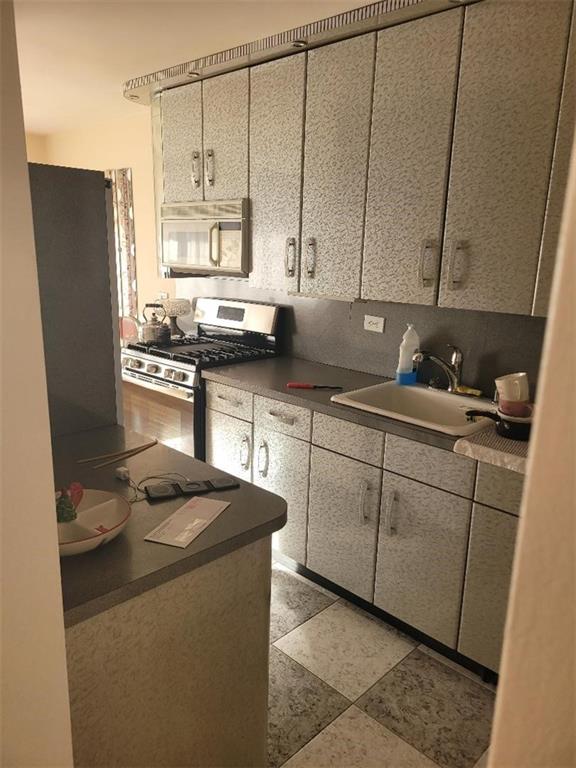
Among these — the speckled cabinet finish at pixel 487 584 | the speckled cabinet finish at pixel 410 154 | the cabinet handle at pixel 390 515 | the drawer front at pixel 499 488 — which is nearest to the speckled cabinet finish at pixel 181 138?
the speckled cabinet finish at pixel 410 154

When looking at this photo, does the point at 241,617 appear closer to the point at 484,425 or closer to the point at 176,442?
the point at 484,425

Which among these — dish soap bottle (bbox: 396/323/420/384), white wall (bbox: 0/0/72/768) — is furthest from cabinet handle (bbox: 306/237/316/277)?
white wall (bbox: 0/0/72/768)

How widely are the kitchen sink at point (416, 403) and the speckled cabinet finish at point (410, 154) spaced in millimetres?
442

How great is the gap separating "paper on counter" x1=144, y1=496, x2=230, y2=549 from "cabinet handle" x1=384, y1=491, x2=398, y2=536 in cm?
94

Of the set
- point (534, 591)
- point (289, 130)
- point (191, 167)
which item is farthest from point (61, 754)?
point (191, 167)

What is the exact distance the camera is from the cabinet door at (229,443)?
266cm

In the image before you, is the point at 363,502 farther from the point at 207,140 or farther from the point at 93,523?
the point at 207,140

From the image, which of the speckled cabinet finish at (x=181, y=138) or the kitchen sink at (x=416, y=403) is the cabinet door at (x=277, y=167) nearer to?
the speckled cabinet finish at (x=181, y=138)

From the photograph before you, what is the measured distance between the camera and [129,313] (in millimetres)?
4746

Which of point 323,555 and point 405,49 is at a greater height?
point 405,49

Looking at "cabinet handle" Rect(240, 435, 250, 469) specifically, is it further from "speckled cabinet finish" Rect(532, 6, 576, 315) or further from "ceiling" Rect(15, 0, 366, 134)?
"ceiling" Rect(15, 0, 366, 134)

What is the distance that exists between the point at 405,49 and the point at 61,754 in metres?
2.35

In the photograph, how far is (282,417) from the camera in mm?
2445

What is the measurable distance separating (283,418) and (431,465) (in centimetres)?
75
